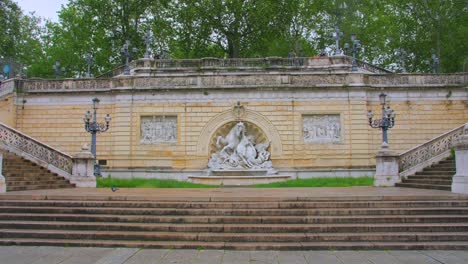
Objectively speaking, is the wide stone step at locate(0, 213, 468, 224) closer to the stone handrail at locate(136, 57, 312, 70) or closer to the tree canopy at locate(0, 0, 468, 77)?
the stone handrail at locate(136, 57, 312, 70)

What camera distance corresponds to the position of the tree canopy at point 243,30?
3070 centimetres

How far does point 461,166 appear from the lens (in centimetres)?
Result: 1193

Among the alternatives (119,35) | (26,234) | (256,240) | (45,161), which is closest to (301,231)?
(256,240)

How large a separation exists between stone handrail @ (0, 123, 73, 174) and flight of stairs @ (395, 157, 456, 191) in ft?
44.0

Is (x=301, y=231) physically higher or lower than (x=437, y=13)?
lower

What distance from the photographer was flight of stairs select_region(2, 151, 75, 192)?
1397 centimetres

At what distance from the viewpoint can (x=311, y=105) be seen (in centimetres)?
2169

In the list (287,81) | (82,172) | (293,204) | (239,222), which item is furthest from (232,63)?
(239,222)

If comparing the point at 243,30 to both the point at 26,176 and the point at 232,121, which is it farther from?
the point at 26,176

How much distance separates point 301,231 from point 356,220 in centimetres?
136

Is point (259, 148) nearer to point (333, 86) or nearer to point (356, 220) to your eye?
point (333, 86)

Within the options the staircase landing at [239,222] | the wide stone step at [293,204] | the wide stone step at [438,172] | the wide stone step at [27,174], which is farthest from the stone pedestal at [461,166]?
the wide stone step at [27,174]

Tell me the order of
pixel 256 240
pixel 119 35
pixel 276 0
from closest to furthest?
1. pixel 256 240
2. pixel 276 0
3. pixel 119 35

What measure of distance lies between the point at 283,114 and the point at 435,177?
8.95 metres
